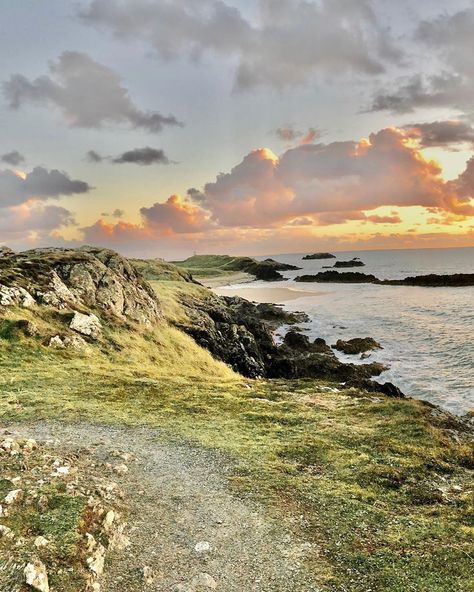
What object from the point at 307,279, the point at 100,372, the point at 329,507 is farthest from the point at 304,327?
the point at 307,279

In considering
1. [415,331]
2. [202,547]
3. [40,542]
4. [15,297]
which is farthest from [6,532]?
[415,331]

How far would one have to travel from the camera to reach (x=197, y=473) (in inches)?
577

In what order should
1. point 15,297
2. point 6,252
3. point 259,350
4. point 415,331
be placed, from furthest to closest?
1. point 415,331
2. point 259,350
3. point 6,252
4. point 15,297

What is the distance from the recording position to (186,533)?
11.2m

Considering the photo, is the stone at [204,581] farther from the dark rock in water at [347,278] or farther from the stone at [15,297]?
the dark rock in water at [347,278]

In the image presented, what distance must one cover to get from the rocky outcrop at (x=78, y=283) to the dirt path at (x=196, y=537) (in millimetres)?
21625

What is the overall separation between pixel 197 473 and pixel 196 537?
3565mm

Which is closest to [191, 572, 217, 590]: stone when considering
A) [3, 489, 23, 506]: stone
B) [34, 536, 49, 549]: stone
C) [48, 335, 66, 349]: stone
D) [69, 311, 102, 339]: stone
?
[34, 536, 49, 549]: stone

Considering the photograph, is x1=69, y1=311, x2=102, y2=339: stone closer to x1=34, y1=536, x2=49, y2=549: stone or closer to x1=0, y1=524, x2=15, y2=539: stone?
x1=0, y1=524, x2=15, y2=539: stone

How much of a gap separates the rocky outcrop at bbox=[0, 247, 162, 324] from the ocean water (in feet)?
85.7

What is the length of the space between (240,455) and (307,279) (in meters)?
168

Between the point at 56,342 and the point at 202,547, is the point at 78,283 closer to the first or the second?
the point at 56,342

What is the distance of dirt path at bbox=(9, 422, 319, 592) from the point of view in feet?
31.4

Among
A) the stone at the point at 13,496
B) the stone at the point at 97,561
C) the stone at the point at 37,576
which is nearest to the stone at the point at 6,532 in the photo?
the stone at the point at 13,496
